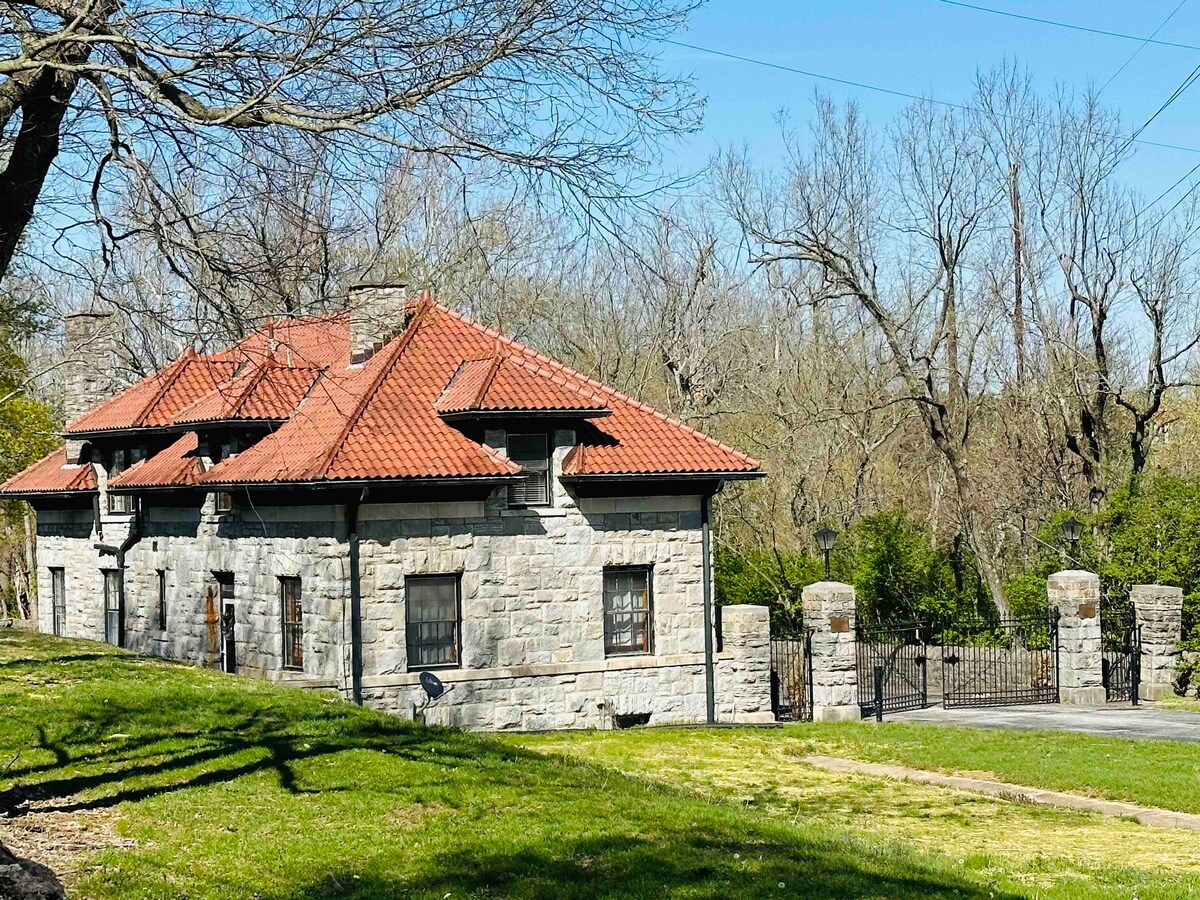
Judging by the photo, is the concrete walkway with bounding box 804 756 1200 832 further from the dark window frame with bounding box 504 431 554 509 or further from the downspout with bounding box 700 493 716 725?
the dark window frame with bounding box 504 431 554 509

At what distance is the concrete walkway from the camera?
43.3 ft

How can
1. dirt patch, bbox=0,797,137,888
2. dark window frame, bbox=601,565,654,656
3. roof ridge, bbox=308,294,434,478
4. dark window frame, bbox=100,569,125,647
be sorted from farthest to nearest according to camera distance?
dark window frame, bbox=100,569,125,647, dark window frame, bbox=601,565,654,656, roof ridge, bbox=308,294,434,478, dirt patch, bbox=0,797,137,888

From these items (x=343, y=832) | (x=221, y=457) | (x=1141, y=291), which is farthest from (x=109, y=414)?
(x=1141, y=291)

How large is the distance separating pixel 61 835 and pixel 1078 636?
19298 mm

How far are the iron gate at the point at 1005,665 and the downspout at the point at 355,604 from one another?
10748 mm

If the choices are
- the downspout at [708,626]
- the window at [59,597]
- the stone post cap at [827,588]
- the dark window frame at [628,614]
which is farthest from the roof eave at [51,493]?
the stone post cap at [827,588]

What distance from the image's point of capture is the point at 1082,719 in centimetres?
2156

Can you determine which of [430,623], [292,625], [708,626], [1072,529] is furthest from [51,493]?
[1072,529]

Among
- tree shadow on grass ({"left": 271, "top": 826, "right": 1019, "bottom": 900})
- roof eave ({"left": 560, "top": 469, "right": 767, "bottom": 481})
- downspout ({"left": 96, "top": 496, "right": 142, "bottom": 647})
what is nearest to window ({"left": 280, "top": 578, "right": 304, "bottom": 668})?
roof eave ({"left": 560, "top": 469, "right": 767, "bottom": 481})

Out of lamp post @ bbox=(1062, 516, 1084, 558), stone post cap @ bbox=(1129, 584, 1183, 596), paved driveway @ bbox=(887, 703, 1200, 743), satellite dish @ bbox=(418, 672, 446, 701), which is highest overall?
lamp post @ bbox=(1062, 516, 1084, 558)

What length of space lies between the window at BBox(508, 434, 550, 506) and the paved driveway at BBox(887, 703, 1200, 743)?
23.4 ft

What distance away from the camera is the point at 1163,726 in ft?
66.9

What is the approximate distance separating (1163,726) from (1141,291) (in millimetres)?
12348

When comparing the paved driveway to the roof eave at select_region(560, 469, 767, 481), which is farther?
the roof eave at select_region(560, 469, 767, 481)
